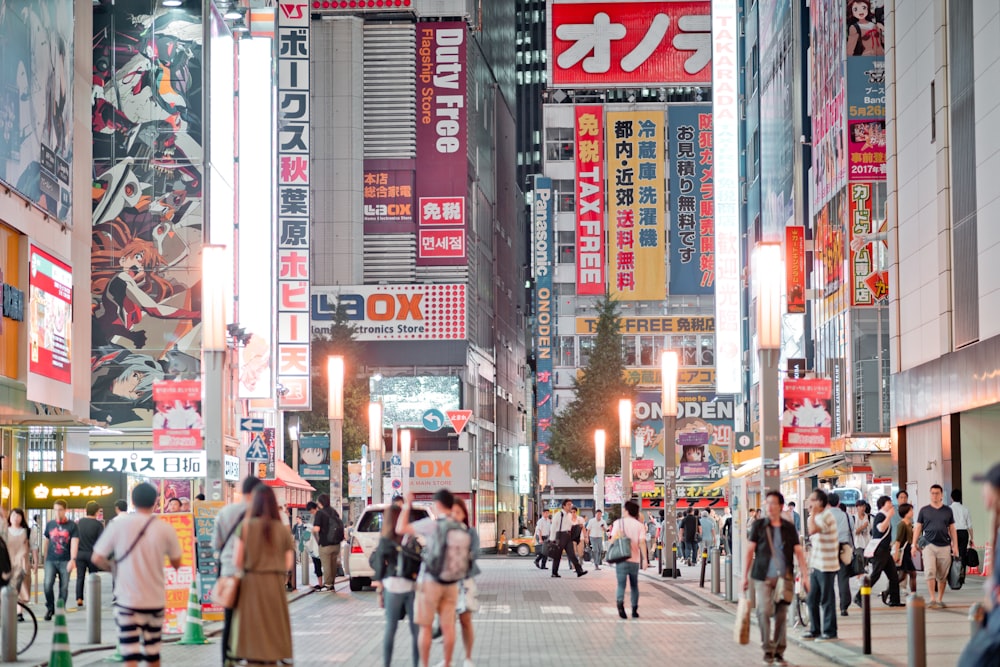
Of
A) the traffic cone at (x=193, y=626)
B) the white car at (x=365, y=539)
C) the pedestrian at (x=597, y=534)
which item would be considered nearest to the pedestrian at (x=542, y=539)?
the pedestrian at (x=597, y=534)

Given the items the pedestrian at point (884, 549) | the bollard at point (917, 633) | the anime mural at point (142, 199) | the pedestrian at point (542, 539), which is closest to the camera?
the bollard at point (917, 633)

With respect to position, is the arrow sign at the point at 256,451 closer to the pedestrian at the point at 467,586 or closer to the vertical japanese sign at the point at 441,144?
the pedestrian at the point at 467,586

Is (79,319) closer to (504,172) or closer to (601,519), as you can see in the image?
(601,519)

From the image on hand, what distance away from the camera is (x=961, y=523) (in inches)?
1130

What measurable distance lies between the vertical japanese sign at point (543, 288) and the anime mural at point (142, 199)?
50293 mm

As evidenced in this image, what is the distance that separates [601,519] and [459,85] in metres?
49.8

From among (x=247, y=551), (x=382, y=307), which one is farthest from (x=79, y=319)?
(x=382, y=307)

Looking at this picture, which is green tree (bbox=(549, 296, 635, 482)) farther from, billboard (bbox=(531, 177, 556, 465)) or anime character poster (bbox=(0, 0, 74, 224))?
anime character poster (bbox=(0, 0, 74, 224))

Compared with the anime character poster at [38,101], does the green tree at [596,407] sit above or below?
below

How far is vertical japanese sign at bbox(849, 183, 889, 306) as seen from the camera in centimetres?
4819

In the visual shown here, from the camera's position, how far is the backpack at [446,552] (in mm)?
15547

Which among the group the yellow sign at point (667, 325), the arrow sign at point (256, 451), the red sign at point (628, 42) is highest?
the red sign at point (628, 42)

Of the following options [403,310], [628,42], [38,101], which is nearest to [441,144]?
[403,310]

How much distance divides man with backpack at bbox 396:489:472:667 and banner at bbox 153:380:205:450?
288 inches
